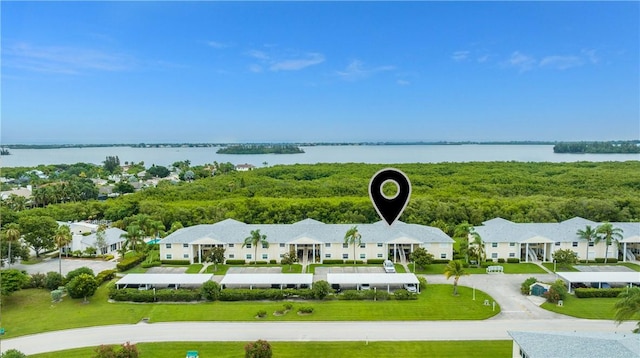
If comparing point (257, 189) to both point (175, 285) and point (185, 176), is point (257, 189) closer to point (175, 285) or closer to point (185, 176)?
point (175, 285)

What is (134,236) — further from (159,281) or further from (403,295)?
(403,295)

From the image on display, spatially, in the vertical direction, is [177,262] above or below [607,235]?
below

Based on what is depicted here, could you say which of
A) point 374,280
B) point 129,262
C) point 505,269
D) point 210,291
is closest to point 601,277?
point 505,269

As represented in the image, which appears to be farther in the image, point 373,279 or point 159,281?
point 373,279

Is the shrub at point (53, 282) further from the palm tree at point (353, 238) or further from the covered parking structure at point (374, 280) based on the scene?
the palm tree at point (353, 238)

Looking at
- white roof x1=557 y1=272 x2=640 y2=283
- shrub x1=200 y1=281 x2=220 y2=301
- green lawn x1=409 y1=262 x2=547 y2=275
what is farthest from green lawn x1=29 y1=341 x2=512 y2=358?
green lawn x1=409 y1=262 x2=547 y2=275

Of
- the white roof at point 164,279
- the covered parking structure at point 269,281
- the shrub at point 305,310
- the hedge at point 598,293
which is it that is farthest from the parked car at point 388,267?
the white roof at point 164,279
